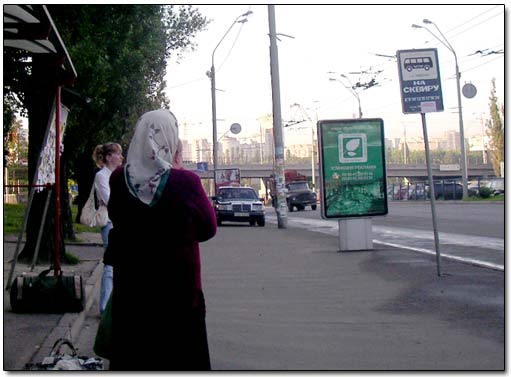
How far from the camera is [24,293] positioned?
7984 millimetres

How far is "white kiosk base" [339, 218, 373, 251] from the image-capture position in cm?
1568

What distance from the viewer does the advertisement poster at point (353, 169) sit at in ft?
50.4

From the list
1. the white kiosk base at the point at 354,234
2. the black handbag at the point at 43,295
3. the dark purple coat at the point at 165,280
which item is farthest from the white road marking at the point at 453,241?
the dark purple coat at the point at 165,280

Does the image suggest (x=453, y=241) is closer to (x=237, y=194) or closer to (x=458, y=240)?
(x=458, y=240)

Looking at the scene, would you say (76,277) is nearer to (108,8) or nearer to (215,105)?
(108,8)

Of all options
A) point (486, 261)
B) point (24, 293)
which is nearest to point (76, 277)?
point (24, 293)

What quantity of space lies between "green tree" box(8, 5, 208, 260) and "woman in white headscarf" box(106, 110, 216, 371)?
15.4 ft

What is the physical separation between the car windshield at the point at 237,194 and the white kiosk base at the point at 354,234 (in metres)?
15.9

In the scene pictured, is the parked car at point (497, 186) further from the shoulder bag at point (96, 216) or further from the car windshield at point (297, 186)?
Result: the shoulder bag at point (96, 216)

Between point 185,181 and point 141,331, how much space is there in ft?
2.47

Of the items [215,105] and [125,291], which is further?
[215,105]

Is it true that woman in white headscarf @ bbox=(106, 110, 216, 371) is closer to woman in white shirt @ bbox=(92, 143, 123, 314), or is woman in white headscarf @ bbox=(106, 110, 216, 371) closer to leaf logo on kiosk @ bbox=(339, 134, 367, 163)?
woman in white shirt @ bbox=(92, 143, 123, 314)

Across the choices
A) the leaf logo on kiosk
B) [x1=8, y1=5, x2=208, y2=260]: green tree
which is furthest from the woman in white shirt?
the leaf logo on kiosk

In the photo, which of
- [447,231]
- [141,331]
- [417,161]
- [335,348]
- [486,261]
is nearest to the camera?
[141,331]
